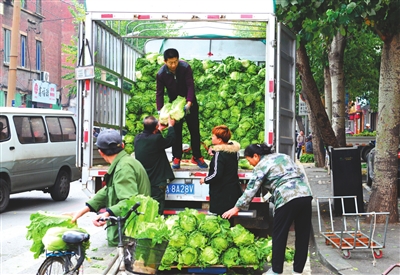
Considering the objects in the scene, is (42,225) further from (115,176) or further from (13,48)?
(13,48)

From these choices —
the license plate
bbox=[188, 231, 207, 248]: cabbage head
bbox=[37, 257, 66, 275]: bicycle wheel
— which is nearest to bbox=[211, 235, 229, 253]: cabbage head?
bbox=[188, 231, 207, 248]: cabbage head

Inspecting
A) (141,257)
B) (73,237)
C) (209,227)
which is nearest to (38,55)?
(209,227)

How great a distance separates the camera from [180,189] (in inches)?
356

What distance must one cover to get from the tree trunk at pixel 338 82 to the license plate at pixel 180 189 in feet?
33.5

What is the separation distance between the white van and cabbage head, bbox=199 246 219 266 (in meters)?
7.15

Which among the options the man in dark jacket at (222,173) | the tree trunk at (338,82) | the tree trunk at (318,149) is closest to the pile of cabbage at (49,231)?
the man in dark jacket at (222,173)

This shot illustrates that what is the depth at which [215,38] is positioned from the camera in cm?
1266

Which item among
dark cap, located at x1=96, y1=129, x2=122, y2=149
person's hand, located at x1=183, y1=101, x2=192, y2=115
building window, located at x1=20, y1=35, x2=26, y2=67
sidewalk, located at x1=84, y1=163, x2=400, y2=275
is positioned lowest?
sidewalk, located at x1=84, y1=163, x2=400, y2=275

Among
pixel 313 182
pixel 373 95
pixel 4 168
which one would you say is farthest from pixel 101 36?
pixel 373 95

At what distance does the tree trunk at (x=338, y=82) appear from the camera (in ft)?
60.9

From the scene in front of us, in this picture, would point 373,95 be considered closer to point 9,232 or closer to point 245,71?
point 245,71

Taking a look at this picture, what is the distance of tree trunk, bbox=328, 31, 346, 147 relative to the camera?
18570 millimetres

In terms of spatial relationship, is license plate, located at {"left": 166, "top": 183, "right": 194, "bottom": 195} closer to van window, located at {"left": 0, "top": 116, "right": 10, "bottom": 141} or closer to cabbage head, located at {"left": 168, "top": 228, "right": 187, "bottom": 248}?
cabbage head, located at {"left": 168, "top": 228, "right": 187, "bottom": 248}

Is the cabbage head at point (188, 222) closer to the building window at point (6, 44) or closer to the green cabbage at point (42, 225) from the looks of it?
the green cabbage at point (42, 225)
